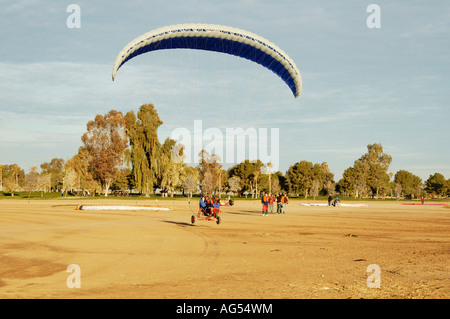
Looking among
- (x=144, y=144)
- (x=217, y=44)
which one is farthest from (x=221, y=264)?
(x=144, y=144)

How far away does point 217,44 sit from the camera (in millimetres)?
24641

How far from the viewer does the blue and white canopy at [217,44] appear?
906 inches

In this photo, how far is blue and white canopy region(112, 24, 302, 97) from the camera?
23000 millimetres

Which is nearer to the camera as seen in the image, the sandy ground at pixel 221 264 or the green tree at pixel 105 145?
the sandy ground at pixel 221 264

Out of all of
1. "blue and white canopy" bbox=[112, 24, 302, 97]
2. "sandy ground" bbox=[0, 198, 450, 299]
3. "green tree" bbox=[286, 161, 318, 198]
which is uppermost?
"blue and white canopy" bbox=[112, 24, 302, 97]

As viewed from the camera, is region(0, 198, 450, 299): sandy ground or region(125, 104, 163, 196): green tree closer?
region(0, 198, 450, 299): sandy ground

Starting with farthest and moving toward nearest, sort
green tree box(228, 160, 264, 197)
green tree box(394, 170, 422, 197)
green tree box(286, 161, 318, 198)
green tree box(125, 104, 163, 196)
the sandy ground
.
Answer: green tree box(394, 170, 422, 197)
green tree box(286, 161, 318, 198)
green tree box(228, 160, 264, 197)
green tree box(125, 104, 163, 196)
the sandy ground

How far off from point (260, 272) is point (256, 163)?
104 metres

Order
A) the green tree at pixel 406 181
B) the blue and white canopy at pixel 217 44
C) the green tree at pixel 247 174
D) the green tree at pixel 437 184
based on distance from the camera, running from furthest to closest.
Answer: the green tree at pixel 406 181, the green tree at pixel 437 184, the green tree at pixel 247 174, the blue and white canopy at pixel 217 44

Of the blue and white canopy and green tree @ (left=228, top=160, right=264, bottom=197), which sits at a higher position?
the blue and white canopy

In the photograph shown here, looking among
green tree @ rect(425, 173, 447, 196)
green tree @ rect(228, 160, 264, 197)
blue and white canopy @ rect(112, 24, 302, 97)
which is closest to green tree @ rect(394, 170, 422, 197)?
green tree @ rect(425, 173, 447, 196)

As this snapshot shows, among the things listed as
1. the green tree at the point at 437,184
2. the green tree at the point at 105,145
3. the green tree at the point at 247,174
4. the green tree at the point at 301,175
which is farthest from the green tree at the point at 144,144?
the green tree at the point at 437,184

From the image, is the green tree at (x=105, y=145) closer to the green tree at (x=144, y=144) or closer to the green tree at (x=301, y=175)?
the green tree at (x=144, y=144)

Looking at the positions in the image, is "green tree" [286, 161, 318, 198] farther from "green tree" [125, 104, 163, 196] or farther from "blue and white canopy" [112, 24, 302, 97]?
Result: "blue and white canopy" [112, 24, 302, 97]
